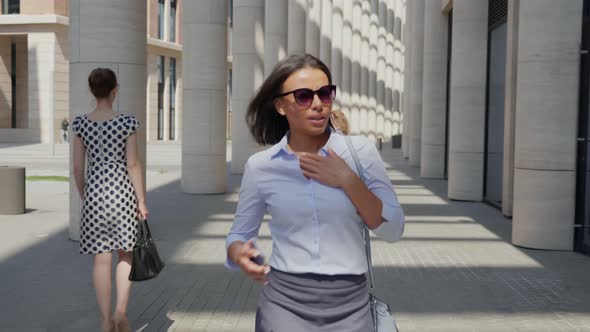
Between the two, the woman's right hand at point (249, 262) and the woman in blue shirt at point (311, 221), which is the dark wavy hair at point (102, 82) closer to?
the woman in blue shirt at point (311, 221)

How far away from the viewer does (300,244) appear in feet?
9.27

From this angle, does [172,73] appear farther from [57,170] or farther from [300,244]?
[300,244]

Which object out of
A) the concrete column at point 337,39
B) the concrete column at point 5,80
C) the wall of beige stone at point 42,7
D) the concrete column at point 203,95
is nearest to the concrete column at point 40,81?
the wall of beige stone at point 42,7

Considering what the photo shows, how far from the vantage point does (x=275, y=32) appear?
3098cm

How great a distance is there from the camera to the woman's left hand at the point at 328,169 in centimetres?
268

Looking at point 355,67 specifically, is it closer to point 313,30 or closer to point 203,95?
point 313,30

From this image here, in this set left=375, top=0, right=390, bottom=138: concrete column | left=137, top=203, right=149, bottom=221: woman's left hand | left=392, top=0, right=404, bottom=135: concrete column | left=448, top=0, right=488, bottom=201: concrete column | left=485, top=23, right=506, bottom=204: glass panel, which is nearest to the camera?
left=137, top=203, right=149, bottom=221: woman's left hand

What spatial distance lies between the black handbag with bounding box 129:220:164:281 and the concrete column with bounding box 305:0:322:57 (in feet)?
120

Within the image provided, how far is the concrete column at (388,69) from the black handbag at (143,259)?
222ft

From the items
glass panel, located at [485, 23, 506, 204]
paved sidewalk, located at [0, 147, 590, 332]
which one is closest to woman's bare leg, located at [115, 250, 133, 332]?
paved sidewalk, located at [0, 147, 590, 332]

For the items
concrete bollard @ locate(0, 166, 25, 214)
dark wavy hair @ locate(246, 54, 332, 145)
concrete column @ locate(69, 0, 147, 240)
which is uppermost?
concrete column @ locate(69, 0, 147, 240)

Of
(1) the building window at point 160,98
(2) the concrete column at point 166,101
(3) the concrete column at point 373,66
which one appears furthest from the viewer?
(3) the concrete column at point 373,66

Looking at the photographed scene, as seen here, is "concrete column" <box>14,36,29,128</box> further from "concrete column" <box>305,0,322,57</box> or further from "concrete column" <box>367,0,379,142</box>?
"concrete column" <box>367,0,379,142</box>

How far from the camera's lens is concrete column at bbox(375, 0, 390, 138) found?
7194 cm
